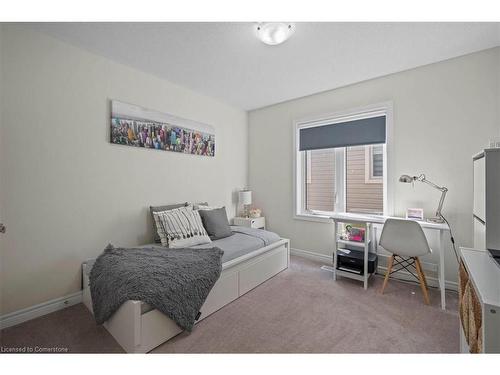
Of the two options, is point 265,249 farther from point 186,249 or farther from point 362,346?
point 362,346

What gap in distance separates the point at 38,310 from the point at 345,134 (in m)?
3.78

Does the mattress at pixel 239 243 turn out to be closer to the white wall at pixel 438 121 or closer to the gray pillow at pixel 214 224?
the gray pillow at pixel 214 224

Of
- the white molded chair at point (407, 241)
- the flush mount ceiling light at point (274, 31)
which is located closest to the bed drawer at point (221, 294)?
the white molded chair at point (407, 241)

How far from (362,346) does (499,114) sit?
2.48 metres

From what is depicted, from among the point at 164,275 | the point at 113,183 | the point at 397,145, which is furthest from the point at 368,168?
the point at 113,183

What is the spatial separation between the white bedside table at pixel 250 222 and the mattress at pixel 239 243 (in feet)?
1.47

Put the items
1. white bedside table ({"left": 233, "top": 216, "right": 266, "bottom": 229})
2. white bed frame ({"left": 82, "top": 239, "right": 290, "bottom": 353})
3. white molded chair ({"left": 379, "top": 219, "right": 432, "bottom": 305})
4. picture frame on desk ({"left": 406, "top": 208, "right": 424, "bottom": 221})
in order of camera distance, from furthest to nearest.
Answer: white bedside table ({"left": 233, "top": 216, "right": 266, "bottom": 229}) → picture frame on desk ({"left": 406, "top": 208, "right": 424, "bottom": 221}) → white molded chair ({"left": 379, "top": 219, "right": 432, "bottom": 305}) → white bed frame ({"left": 82, "top": 239, "right": 290, "bottom": 353})

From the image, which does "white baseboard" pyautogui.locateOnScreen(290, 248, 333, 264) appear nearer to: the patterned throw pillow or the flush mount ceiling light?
the patterned throw pillow

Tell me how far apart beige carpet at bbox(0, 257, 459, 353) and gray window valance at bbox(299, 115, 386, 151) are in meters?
1.82

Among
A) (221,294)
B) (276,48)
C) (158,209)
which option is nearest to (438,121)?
(276,48)

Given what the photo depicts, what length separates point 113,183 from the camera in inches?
91.7

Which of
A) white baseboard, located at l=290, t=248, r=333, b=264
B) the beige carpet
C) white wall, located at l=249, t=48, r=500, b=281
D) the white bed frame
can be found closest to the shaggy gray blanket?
the white bed frame

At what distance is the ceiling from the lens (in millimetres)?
1836
